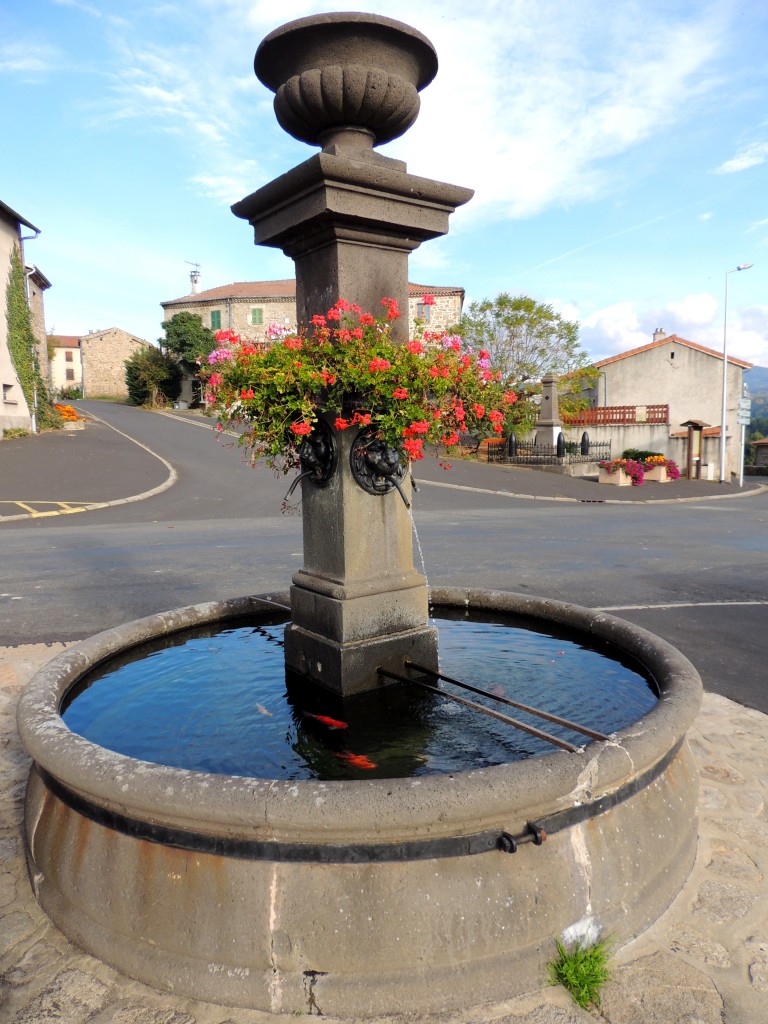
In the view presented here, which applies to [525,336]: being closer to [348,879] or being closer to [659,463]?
[659,463]

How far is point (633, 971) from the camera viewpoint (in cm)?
226

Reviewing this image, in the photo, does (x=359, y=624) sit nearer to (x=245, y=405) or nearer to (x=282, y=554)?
(x=245, y=405)

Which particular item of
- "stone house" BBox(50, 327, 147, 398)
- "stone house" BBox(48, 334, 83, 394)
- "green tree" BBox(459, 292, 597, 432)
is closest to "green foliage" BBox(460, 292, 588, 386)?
"green tree" BBox(459, 292, 597, 432)

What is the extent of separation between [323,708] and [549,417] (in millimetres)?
26989

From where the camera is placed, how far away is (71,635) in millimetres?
6215

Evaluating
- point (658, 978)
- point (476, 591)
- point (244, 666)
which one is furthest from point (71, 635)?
point (658, 978)

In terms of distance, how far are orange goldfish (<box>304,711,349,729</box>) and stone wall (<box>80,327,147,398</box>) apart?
69.3m

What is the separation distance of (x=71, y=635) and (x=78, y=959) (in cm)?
428

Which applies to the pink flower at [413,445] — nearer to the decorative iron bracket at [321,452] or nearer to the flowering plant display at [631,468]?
the decorative iron bracket at [321,452]

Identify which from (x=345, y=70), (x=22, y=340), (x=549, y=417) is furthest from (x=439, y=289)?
(x=345, y=70)

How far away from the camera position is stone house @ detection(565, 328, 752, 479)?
33.0 meters

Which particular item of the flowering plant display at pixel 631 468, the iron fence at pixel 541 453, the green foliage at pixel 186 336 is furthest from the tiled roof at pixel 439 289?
the flowering plant display at pixel 631 468

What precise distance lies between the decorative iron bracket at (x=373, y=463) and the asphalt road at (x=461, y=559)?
312cm

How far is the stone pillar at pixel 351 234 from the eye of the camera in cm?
336
